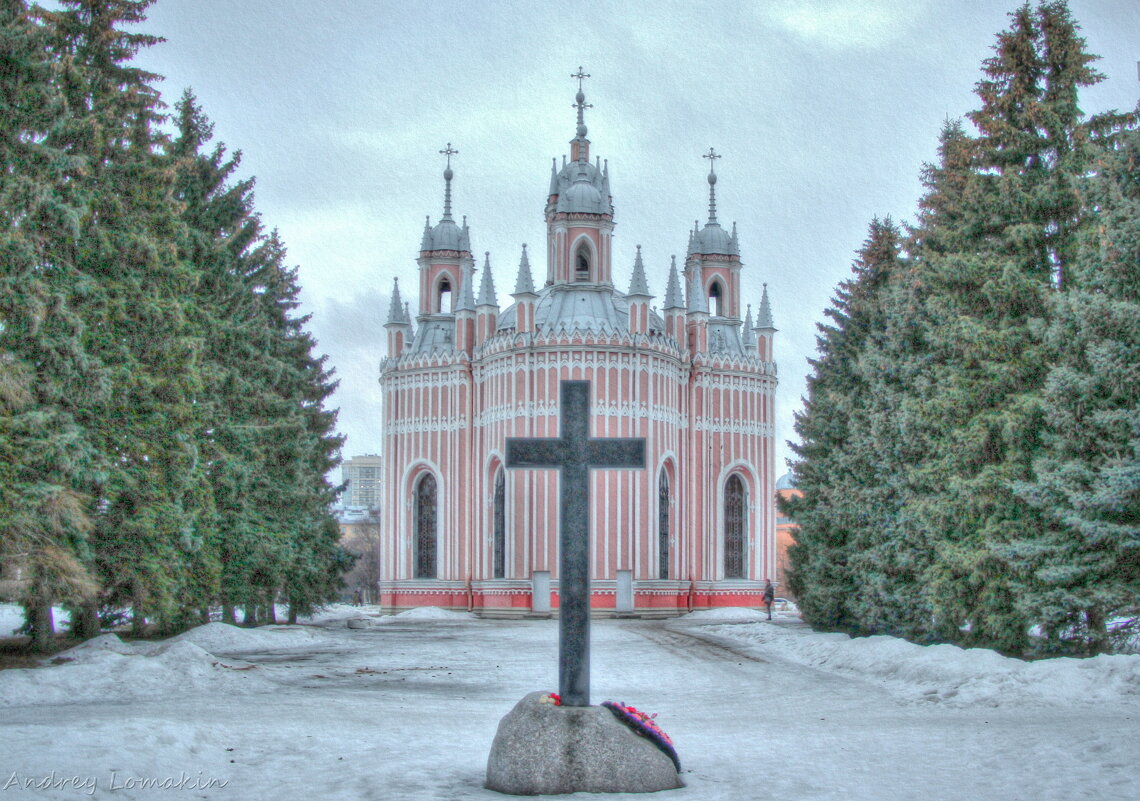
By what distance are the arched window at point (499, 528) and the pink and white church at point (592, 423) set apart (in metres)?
0.05

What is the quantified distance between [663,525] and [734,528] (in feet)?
15.7

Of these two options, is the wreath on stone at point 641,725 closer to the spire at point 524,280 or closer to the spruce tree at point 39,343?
the spruce tree at point 39,343

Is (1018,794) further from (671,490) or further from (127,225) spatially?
(671,490)

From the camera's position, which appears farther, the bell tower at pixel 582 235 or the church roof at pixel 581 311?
the bell tower at pixel 582 235

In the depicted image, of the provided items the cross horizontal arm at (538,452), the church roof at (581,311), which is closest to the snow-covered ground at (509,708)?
the cross horizontal arm at (538,452)

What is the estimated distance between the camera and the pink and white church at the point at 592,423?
41.9 meters

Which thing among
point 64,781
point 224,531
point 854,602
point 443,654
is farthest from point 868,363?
point 64,781

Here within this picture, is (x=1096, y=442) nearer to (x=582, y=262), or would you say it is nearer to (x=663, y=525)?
(x=663, y=525)

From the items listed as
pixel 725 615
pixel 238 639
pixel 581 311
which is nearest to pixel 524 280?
pixel 581 311

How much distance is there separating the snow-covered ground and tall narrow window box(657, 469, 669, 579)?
2093cm

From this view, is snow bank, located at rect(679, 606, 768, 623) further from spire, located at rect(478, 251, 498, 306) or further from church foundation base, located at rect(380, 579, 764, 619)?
spire, located at rect(478, 251, 498, 306)

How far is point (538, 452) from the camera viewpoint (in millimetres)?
9609

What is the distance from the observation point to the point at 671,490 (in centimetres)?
4400

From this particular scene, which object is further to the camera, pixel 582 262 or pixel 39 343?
pixel 582 262
